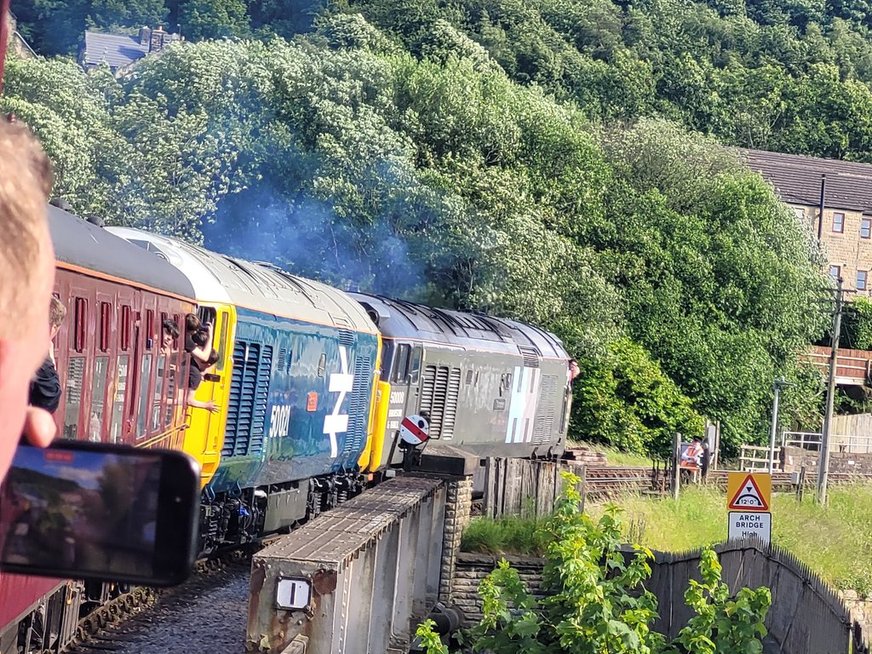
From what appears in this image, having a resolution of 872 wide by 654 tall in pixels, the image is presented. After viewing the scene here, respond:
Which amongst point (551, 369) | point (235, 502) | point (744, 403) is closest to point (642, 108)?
point (744, 403)

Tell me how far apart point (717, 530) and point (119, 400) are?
52.2 ft

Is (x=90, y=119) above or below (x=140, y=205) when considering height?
above

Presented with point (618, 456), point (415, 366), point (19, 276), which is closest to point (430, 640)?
point (19, 276)

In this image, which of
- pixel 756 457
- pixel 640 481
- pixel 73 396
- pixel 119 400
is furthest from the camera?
pixel 756 457

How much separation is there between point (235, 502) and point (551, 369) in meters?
14.8

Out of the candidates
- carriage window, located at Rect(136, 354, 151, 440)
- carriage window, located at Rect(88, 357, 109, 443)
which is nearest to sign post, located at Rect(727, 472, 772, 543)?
carriage window, located at Rect(136, 354, 151, 440)

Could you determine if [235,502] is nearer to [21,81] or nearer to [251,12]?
[21,81]

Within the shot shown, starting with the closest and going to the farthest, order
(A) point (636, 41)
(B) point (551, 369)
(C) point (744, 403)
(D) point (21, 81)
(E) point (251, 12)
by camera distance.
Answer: (B) point (551, 369), (D) point (21, 81), (C) point (744, 403), (E) point (251, 12), (A) point (636, 41)

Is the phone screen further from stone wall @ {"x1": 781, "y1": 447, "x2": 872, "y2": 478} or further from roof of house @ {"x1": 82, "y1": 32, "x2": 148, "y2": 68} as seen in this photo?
roof of house @ {"x1": 82, "y1": 32, "x2": 148, "y2": 68}

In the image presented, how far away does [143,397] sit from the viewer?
32.7ft

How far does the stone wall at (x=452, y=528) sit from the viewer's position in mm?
14227

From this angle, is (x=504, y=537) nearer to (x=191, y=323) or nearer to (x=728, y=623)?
(x=728, y=623)

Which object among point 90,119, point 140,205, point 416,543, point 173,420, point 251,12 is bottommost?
point 416,543

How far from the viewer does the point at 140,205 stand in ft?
118
